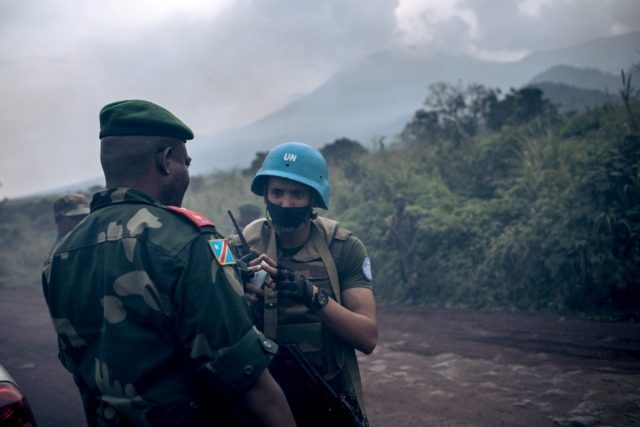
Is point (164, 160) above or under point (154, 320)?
above

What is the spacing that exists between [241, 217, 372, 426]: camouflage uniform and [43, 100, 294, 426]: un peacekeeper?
53cm

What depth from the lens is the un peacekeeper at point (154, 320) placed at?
1.40m

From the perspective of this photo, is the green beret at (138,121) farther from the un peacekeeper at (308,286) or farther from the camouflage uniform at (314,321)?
the camouflage uniform at (314,321)

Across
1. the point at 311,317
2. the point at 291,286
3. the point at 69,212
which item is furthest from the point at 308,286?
the point at 69,212

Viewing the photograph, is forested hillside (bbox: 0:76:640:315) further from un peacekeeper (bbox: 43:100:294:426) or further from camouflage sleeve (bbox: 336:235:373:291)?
un peacekeeper (bbox: 43:100:294:426)

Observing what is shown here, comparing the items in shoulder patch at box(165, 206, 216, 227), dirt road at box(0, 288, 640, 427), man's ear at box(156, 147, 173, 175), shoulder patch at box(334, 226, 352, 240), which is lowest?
dirt road at box(0, 288, 640, 427)

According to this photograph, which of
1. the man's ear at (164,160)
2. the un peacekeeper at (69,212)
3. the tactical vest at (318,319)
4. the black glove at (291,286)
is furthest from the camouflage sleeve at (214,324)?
the un peacekeeper at (69,212)

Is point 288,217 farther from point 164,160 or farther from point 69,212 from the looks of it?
point 69,212

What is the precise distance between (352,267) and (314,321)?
332mm

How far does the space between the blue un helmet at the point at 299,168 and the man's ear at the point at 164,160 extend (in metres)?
0.94

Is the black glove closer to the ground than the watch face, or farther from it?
farther from it

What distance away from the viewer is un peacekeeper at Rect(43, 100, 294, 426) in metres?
1.40

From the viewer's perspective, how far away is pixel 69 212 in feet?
18.0

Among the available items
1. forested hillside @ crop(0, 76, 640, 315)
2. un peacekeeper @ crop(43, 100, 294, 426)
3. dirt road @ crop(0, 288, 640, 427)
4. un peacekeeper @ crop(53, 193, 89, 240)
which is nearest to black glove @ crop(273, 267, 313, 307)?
un peacekeeper @ crop(43, 100, 294, 426)
